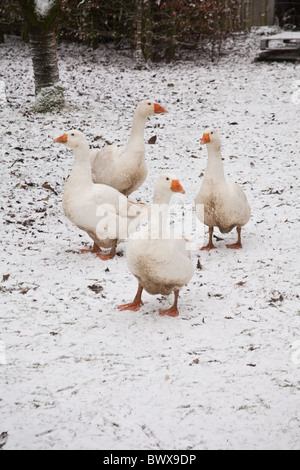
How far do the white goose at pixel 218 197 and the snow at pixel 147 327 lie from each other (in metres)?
0.53

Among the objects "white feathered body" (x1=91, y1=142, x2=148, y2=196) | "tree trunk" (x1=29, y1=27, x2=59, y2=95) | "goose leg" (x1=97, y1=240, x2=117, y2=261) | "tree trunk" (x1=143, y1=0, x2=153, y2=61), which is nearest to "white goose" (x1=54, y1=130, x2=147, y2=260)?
"goose leg" (x1=97, y1=240, x2=117, y2=261)

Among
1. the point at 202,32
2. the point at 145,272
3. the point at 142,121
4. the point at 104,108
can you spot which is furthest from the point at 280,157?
the point at 202,32

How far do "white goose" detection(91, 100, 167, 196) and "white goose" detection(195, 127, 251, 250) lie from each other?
4.10ft

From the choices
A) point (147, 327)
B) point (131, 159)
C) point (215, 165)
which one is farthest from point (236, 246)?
point (147, 327)

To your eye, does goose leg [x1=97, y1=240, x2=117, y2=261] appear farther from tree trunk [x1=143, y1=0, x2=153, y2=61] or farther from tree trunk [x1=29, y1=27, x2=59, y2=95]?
tree trunk [x1=143, y1=0, x2=153, y2=61]

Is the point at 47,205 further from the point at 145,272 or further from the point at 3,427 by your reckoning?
the point at 3,427

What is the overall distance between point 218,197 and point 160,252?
208 centimetres

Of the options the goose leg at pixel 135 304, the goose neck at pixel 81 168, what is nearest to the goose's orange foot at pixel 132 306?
the goose leg at pixel 135 304

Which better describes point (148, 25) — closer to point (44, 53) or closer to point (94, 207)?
point (44, 53)

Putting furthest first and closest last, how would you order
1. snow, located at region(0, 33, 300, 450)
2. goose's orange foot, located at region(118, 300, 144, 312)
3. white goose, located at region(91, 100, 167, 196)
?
white goose, located at region(91, 100, 167, 196)
goose's orange foot, located at region(118, 300, 144, 312)
snow, located at region(0, 33, 300, 450)

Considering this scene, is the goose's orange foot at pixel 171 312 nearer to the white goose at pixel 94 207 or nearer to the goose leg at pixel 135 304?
the goose leg at pixel 135 304

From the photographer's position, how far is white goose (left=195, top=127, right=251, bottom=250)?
20.2 ft

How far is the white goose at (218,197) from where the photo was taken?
20.2 ft
